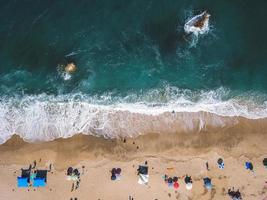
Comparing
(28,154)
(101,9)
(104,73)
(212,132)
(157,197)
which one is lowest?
(157,197)

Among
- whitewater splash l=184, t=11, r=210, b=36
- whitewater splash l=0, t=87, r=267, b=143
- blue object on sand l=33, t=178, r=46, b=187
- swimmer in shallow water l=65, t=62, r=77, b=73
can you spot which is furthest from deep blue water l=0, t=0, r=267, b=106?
blue object on sand l=33, t=178, r=46, b=187

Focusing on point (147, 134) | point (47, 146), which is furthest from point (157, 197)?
point (47, 146)

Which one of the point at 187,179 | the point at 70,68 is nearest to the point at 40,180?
the point at 70,68

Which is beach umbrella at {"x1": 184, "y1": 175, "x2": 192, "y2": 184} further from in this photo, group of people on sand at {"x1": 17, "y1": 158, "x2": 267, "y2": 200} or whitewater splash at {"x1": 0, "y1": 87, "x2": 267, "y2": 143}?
whitewater splash at {"x1": 0, "y1": 87, "x2": 267, "y2": 143}

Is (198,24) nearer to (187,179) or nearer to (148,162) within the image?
(148,162)

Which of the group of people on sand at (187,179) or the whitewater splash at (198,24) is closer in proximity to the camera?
the group of people on sand at (187,179)

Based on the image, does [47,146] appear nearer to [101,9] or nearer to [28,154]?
[28,154]

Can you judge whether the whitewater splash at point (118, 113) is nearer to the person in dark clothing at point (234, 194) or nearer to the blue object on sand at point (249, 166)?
the blue object on sand at point (249, 166)

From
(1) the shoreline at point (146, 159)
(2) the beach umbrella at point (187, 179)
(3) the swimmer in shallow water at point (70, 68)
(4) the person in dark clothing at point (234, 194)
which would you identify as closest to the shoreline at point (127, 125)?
(1) the shoreline at point (146, 159)
